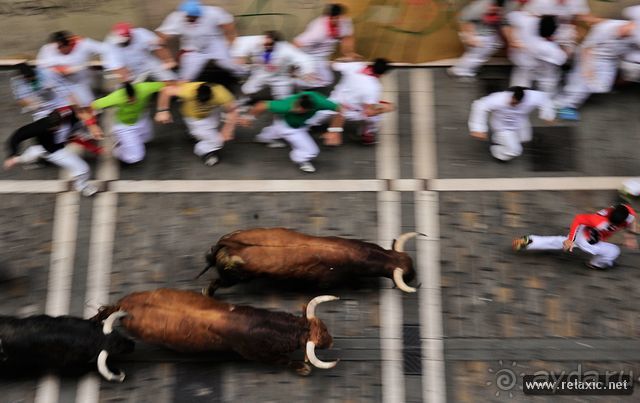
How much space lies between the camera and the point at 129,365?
10.4 meters

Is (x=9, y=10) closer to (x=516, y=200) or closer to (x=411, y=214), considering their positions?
(x=411, y=214)

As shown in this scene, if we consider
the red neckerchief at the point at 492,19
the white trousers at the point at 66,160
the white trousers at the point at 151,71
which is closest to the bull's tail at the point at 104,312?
the white trousers at the point at 66,160

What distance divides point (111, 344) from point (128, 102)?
3296mm

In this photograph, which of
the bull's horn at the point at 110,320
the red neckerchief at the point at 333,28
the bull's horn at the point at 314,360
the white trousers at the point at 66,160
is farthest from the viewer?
the red neckerchief at the point at 333,28

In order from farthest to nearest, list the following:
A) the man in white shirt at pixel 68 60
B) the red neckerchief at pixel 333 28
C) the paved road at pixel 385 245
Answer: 1. the red neckerchief at pixel 333 28
2. the man in white shirt at pixel 68 60
3. the paved road at pixel 385 245

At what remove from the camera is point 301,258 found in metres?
10.1

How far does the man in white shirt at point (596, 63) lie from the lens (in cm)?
1150

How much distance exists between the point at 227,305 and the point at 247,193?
6.79ft

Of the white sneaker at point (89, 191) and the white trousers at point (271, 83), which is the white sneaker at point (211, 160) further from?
the white sneaker at point (89, 191)

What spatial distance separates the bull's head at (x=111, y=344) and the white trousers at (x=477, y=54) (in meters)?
6.16

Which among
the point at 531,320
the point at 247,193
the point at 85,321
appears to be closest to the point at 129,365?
the point at 85,321

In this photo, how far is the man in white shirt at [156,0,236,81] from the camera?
11547 mm

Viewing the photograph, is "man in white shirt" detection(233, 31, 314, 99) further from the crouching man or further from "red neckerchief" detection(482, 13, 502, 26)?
"red neckerchief" detection(482, 13, 502, 26)
